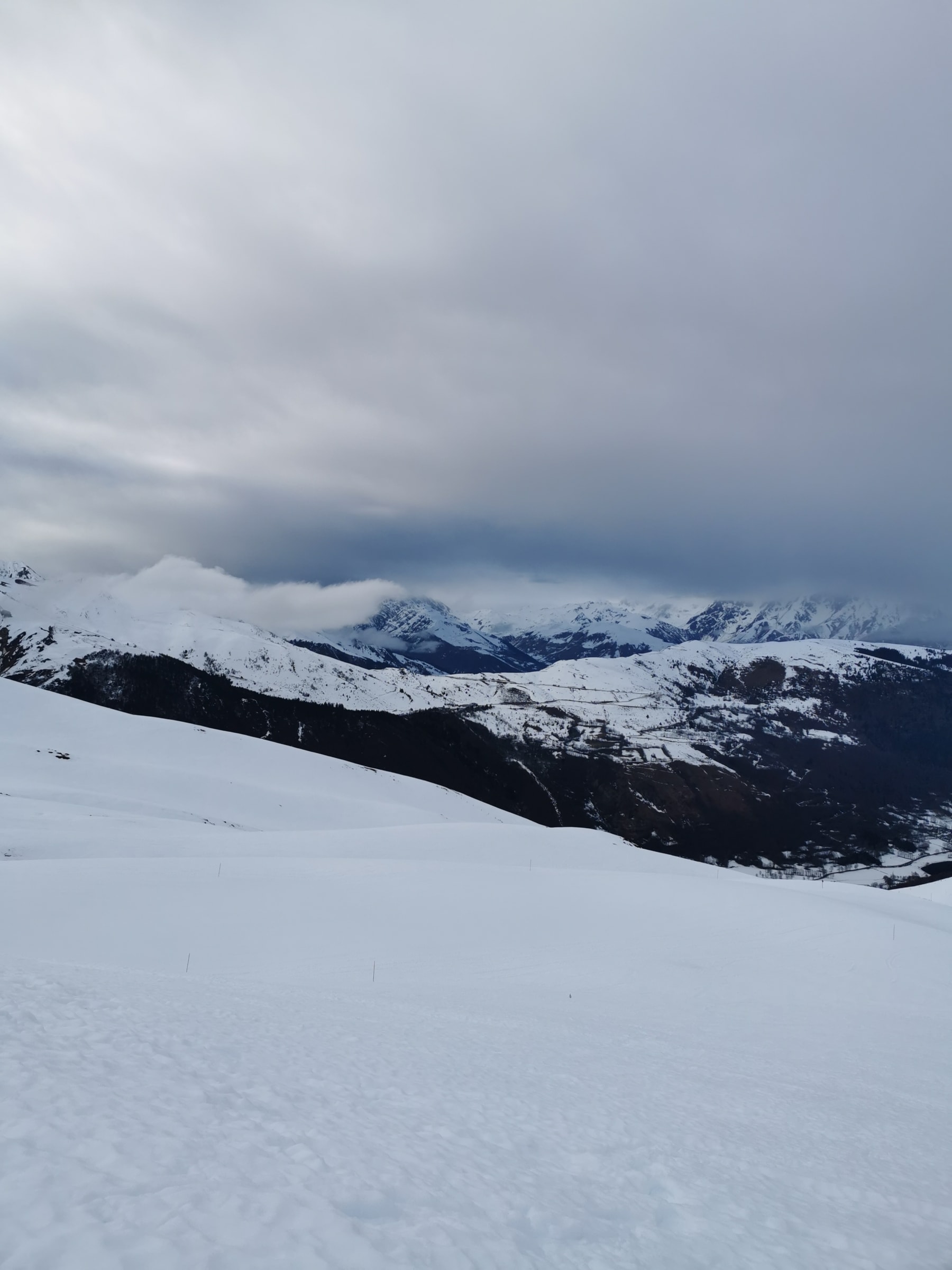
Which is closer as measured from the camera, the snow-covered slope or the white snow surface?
the white snow surface

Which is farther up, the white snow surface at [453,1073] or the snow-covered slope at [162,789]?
the white snow surface at [453,1073]

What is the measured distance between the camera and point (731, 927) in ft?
77.4

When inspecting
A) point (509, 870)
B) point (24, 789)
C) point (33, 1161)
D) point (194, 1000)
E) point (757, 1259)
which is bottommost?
point (24, 789)

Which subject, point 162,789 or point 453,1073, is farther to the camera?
point 162,789

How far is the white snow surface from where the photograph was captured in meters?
4.20

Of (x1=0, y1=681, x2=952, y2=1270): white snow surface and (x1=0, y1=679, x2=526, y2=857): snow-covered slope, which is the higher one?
(x1=0, y1=681, x2=952, y2=1270): white snow surface

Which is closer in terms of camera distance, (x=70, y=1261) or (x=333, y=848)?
(x=70, y=1261)

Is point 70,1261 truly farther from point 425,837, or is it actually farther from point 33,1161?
point 425,837

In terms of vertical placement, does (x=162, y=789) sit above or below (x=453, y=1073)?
below

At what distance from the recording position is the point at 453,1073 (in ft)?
25.8

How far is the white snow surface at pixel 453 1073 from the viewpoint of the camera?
4.20m

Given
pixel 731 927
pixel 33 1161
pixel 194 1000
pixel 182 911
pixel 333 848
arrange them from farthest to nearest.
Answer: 1. pixel 333 848
2. pixel 731 927
3. pixel 182 911
4. pixel 194 1000
5. pixel 33 1161

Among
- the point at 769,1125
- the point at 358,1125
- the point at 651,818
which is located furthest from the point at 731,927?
the point at 651,818

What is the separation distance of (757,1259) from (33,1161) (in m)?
5.18
